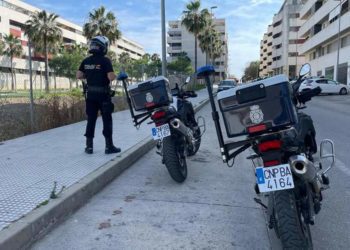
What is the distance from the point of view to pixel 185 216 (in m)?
4.24

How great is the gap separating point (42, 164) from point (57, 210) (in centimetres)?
197

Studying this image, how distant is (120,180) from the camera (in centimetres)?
574

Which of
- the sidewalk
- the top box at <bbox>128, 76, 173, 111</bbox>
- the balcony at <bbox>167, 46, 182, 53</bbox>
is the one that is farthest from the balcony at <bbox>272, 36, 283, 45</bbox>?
the top box at <bbox>128, 76, 173, 111</bbox>

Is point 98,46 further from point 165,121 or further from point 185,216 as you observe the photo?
point 185,216

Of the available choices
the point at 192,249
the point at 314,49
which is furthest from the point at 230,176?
the point at 314,49

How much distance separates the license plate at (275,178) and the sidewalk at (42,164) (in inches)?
89.5

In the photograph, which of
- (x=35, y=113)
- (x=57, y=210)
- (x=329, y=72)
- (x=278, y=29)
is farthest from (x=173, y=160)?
(x=278, y=29)

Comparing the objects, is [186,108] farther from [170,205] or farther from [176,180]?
[170,205]

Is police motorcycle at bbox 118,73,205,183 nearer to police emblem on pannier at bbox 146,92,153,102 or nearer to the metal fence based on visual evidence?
police emblem on pannier at bbox 146,92,153,102

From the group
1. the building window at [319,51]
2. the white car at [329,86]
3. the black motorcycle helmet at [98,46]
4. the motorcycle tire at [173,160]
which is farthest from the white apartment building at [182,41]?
the motorcycle tire at [173,160]

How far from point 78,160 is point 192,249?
10.5 feet

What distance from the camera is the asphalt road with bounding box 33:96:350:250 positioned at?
3596 millimetres

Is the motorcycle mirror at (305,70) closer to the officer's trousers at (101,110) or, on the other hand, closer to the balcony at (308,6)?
the officer's trousers at (101,110)

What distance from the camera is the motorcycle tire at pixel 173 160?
5285mm
